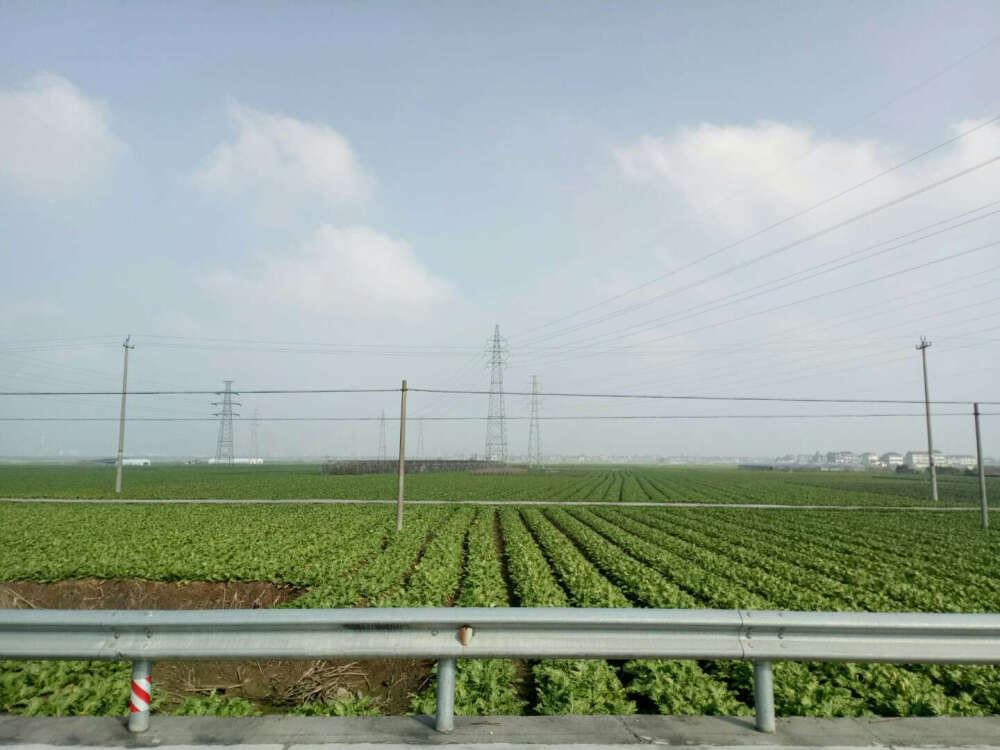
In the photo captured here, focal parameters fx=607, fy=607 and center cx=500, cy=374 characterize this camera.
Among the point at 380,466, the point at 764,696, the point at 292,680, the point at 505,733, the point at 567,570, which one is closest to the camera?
the point at 505,733

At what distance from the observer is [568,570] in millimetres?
13508

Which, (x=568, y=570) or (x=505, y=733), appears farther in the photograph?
(x=568, y=570)

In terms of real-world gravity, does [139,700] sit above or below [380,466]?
above

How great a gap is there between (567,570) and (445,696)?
1024cm

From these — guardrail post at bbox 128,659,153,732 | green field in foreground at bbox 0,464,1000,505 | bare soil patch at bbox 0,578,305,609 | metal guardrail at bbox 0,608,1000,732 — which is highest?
metal guardrail at bbox 0,608,1000,732

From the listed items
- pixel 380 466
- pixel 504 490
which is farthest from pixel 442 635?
pixel 380 466

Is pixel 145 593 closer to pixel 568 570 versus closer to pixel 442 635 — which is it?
pixel 568 570

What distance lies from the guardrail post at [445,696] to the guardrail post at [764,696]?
1.87 metres

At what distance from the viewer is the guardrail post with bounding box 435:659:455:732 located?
370cm

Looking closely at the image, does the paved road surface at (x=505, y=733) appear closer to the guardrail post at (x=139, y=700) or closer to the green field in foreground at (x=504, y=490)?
the guardrail post at (x=139, y=700)

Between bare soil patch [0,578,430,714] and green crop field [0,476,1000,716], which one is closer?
green crop field [0,476,1000,716]

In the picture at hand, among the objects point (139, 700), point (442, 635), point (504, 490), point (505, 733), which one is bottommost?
point (504, 490)

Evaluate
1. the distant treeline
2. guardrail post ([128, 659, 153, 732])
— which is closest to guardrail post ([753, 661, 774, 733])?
guardrail post ([128, 659, 153, 732])

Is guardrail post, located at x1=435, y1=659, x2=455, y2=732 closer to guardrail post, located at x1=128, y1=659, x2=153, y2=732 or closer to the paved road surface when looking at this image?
the paved road surface
